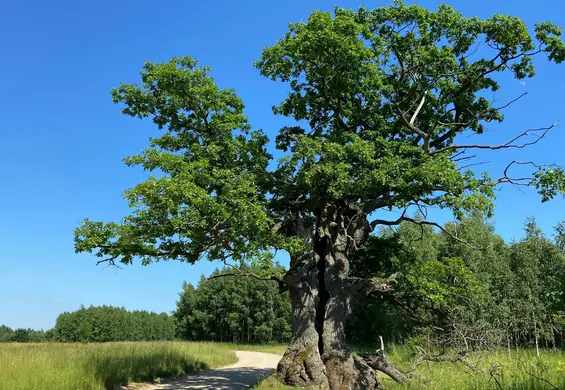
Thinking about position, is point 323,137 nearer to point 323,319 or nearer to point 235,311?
point 323,319

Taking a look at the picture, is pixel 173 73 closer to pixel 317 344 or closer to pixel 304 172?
pixel 304 172

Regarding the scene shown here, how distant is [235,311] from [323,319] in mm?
47291

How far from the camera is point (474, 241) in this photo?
30.9 m

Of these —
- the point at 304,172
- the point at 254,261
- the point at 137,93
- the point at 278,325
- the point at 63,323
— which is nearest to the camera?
the point at 254,261

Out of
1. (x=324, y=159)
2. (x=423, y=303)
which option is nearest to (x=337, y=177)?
(x=324, y=159)

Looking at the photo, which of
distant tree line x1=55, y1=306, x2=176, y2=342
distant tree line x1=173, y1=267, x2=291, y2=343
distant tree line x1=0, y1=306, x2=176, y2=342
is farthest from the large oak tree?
distant tree line x1=55, y1=306, x2=176, y2=342

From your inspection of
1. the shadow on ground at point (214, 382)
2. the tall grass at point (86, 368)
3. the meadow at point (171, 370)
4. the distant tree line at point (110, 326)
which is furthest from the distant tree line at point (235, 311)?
the shadow on ground at point (214, 382)

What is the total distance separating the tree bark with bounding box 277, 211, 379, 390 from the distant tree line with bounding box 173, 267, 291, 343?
1619 inches

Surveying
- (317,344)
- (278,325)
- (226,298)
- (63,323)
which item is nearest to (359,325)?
(278,325)

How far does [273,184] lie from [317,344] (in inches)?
220

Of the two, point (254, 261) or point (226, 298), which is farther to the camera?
point (226, 298)

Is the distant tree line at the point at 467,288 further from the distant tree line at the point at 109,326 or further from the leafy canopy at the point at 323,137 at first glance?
the distant tree line at the point at 109,326

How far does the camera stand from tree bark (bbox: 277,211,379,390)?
44.1 ft

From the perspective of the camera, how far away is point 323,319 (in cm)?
1513
